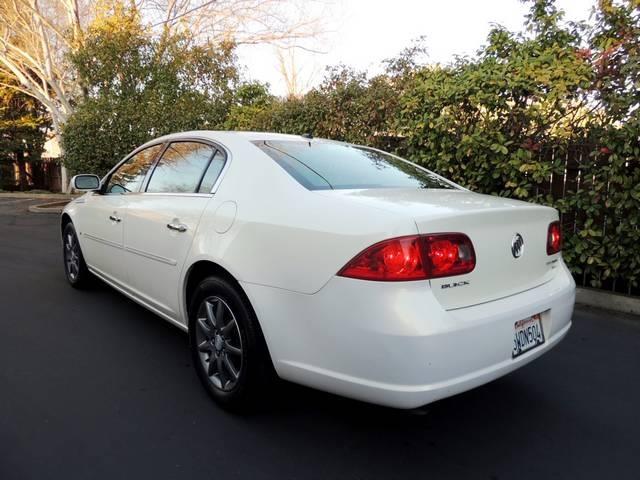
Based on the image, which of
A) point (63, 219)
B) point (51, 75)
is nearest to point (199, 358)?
point (63, 219)

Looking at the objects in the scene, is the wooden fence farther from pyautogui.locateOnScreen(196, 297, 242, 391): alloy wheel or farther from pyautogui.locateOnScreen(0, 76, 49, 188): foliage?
pyautogui.locateOnScreen(0, 76, 49, 188): foliage

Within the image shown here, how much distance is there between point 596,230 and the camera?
15.9ft

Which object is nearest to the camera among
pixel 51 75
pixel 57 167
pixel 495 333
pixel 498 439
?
pixel 495 333

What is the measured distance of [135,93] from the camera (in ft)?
41.3

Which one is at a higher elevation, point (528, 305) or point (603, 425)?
point (528, 305)

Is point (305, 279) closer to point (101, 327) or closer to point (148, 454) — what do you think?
point (148, 454)

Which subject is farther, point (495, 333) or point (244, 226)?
point (244, 226)

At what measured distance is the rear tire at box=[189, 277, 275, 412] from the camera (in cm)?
248

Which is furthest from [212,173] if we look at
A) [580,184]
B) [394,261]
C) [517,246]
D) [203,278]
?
[580,184]

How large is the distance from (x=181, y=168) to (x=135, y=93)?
10380 mm

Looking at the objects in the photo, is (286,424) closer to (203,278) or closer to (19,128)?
(203,278)

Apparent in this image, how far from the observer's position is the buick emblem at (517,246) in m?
2.41

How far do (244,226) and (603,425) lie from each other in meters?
2.17

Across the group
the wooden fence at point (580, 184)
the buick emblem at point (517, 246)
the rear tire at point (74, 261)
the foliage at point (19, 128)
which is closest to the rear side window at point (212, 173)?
the buick emblem at point (517, 246)
